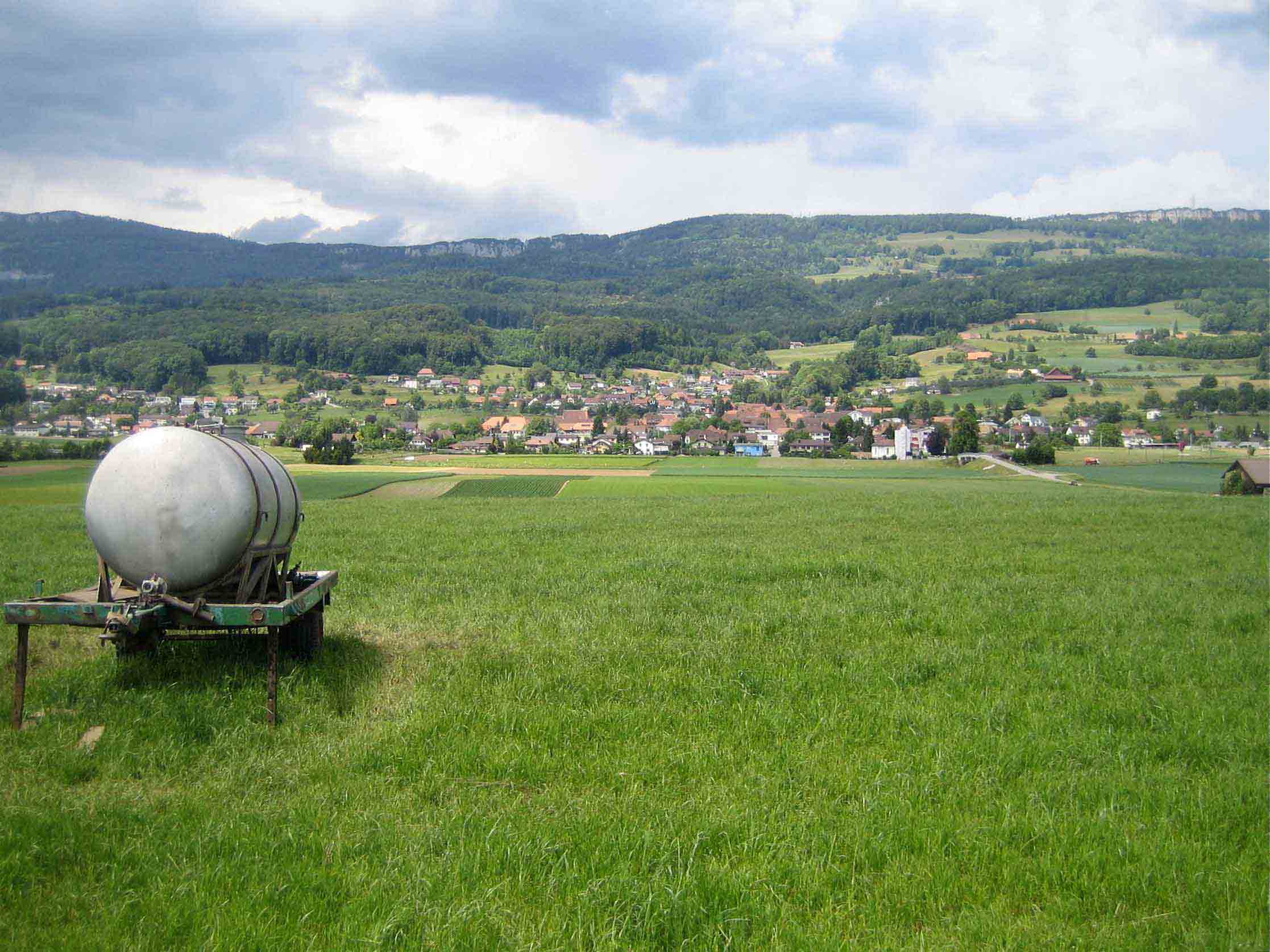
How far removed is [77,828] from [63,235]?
16193cm

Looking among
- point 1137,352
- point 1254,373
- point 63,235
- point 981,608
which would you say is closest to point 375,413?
point 981,608

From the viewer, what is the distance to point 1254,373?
117m

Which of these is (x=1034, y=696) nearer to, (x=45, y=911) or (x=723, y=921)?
(x=723, y=921)

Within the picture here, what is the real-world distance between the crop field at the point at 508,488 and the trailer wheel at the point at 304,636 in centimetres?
2843

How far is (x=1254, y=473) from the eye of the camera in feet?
153

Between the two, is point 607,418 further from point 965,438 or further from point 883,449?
point 965,438

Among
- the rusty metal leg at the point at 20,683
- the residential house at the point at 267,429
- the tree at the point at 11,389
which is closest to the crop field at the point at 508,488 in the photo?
the residential house at the point at 267,429

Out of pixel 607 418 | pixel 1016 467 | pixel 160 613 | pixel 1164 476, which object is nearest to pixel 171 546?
pixel 160 613

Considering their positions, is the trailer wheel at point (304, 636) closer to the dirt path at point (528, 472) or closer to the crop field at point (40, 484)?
the crop field at point (40, 484)

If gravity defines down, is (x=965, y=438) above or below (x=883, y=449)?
above

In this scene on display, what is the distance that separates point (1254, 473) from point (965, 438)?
4355 cm

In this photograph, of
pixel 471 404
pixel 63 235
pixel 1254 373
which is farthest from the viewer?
pixel 63 235

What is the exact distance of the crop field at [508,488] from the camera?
139ft

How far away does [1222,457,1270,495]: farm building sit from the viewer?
4612 cm
